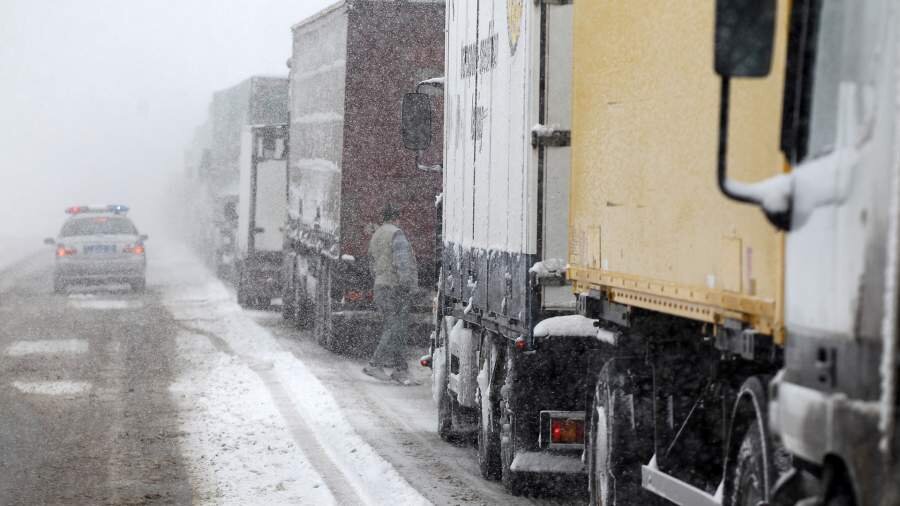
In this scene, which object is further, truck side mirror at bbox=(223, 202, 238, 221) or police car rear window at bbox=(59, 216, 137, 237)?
truck side mirror at bbox=(223, 202, 238, 221)

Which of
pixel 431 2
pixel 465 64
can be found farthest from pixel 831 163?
pixel 431 2

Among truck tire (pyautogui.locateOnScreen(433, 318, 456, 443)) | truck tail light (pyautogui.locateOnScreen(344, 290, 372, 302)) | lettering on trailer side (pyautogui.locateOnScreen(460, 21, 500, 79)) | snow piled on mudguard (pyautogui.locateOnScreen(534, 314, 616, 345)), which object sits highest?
lettering on trailer side (pyautogui.locateOnScreen(460, 21, 500, 79))

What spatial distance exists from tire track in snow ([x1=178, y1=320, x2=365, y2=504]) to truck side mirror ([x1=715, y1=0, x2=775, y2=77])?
19.3ft

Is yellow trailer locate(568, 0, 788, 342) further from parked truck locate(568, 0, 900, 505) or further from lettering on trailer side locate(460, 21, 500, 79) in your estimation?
lettering on trailer side locate(460, 21, 500, 79)

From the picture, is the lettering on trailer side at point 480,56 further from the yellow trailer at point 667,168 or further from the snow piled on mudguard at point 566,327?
the yellow trailer at point 667,168

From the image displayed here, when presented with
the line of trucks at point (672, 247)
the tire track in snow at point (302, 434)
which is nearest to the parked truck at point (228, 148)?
the tire track in snow at point (302, 434)

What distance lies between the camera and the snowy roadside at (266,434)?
1024 centimetres

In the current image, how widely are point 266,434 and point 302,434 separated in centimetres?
29

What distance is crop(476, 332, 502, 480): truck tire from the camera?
35.0ft

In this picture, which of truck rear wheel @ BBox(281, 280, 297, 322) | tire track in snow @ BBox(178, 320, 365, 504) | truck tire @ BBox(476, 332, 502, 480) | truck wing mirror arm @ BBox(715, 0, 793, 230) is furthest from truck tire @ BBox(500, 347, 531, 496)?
truck rear wheel @ BBox(281, 280, 297, 322)

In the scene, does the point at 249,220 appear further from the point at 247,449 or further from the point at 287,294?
the point at 247,449

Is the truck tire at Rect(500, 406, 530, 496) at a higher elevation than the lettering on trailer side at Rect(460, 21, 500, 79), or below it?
below

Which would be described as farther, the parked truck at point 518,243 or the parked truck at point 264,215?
the parked truck at point 264,215

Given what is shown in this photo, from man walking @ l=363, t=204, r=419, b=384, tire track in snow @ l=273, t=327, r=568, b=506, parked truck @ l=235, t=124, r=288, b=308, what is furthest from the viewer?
parked truck @ l=235, t=124, r=288, b=308
